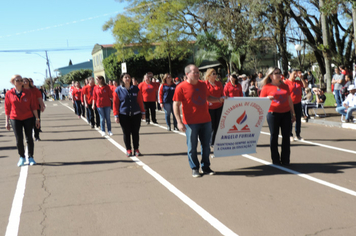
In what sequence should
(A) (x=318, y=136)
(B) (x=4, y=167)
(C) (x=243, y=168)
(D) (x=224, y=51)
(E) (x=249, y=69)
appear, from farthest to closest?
(E) (x=249, y=69), (D) (x=224, y=51), (A) (x=318, y=136), (B) (x=4, y=167), (C) (x=243, y=168)

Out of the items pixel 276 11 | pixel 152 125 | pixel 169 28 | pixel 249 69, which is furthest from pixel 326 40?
pixel 249 69

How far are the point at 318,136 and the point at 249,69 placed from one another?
46.0 meters

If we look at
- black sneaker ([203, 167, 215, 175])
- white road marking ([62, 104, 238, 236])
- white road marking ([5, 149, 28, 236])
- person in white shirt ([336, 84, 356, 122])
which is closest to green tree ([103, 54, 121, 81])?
person in white shirt ([336, 84, 356, 122])

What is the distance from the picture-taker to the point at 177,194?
5766mm

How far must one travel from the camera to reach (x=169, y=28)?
128ft

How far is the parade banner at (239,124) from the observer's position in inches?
282

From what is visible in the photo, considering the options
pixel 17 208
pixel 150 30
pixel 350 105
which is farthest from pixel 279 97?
pixel 150 30

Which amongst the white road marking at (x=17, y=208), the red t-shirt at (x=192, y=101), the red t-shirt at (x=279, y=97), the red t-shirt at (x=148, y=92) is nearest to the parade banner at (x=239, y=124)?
the red t-shirt at (x=279, y=97)

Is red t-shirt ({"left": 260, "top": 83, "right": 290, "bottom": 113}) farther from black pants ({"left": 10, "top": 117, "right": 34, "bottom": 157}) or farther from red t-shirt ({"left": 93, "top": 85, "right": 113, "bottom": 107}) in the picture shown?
red t-shirt ({"left": 93, "top": 85, "right": 113, "bottom": 107})

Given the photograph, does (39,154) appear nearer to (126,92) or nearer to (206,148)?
(126,92)

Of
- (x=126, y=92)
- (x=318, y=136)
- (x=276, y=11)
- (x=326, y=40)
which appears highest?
(x=276, y=11)

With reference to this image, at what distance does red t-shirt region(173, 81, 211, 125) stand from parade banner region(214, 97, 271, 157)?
0.64 m

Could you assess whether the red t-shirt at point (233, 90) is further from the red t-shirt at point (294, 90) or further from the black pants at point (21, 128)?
the black pants at point (21, 128)

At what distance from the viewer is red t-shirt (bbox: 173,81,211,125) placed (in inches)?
255
